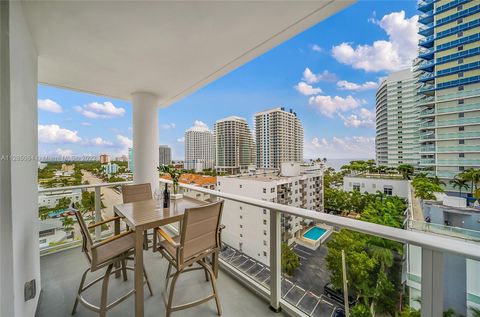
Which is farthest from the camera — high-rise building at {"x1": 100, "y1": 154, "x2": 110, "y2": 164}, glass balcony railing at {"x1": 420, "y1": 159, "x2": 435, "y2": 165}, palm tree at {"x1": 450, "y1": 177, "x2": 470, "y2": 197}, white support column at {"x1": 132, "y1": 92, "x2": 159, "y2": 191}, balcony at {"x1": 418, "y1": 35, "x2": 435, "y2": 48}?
high-rise building at {"x1": 100, "y1": 154, "x2": 110, "y2": 164}

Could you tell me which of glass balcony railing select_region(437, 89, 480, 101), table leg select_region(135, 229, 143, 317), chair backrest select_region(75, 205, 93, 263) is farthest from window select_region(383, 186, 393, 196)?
chair backrest select_region(75, 205, 93, 263)

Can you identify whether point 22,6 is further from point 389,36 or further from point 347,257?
point 389,36

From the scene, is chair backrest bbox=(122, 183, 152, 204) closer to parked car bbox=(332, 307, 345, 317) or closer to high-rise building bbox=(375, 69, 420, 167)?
parked car bbox=(332, 307, 345, 317)

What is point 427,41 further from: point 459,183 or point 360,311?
point 360,311

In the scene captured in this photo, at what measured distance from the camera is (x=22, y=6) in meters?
1.53

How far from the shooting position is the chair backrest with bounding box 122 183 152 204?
269 cm

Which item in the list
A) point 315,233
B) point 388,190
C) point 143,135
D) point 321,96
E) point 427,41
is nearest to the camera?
point 315,233

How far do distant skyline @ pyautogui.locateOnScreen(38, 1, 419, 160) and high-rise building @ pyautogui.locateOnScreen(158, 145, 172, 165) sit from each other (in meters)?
0.14

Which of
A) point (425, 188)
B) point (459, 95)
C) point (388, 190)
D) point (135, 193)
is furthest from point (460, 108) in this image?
point (135, 193)

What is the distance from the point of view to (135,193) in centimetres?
277

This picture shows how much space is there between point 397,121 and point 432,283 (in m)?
2.42

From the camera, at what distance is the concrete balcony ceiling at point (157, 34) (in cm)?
159

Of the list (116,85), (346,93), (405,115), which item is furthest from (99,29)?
(346,93)

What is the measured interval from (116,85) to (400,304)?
432cm
